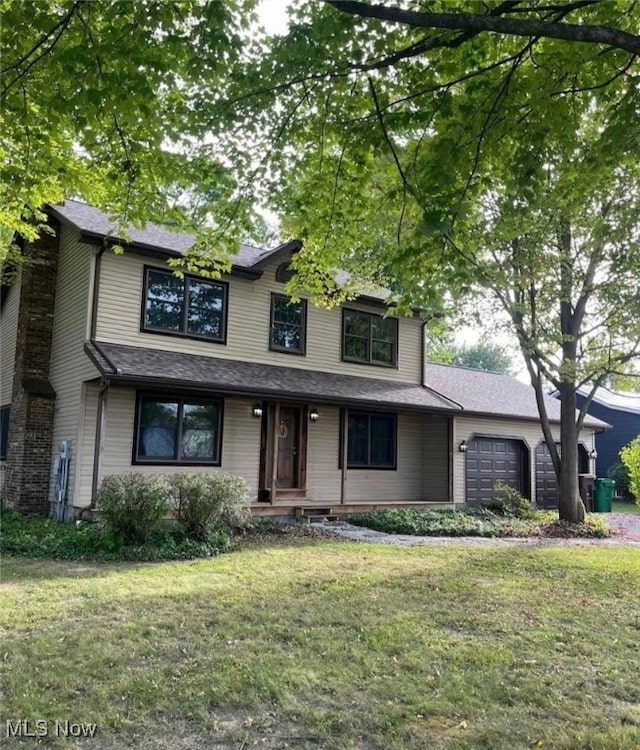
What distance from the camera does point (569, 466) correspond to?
1386 cm

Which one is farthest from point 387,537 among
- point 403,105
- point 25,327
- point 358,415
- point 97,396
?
point 25,327

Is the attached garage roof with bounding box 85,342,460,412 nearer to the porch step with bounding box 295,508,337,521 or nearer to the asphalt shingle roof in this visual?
the asphalt shingle roof

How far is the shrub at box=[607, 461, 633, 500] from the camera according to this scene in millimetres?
24016

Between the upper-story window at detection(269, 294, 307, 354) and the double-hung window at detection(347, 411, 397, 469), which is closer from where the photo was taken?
the upper-story window at detection(269, 294, 307, 354)

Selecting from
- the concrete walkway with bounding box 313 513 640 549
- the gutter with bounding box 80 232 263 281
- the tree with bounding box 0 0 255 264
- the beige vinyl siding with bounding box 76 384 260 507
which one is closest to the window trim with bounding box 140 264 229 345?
the gutter with bounding box 80 232 263 281

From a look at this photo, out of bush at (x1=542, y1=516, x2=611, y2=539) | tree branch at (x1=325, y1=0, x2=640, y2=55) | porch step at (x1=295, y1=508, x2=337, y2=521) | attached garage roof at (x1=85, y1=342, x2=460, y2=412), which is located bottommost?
bush at (x1=542, y1=516, x2=611, y2=539)

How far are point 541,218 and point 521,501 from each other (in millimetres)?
9036

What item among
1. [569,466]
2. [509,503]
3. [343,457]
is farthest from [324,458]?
[569,466]

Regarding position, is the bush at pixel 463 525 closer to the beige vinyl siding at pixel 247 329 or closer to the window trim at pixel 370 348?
the beige vinyl siding at pixel 247 329

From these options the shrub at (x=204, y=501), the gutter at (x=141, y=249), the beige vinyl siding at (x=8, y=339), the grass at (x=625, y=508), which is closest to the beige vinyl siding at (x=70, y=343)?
the gutter at (x=141, y=249)

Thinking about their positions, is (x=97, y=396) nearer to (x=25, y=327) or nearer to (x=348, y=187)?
(x=25, y=327)

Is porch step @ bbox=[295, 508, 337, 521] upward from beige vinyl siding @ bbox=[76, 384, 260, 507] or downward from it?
downward

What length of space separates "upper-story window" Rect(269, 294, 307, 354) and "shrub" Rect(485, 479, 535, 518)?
6659mm

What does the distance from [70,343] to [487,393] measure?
12.5 metres
